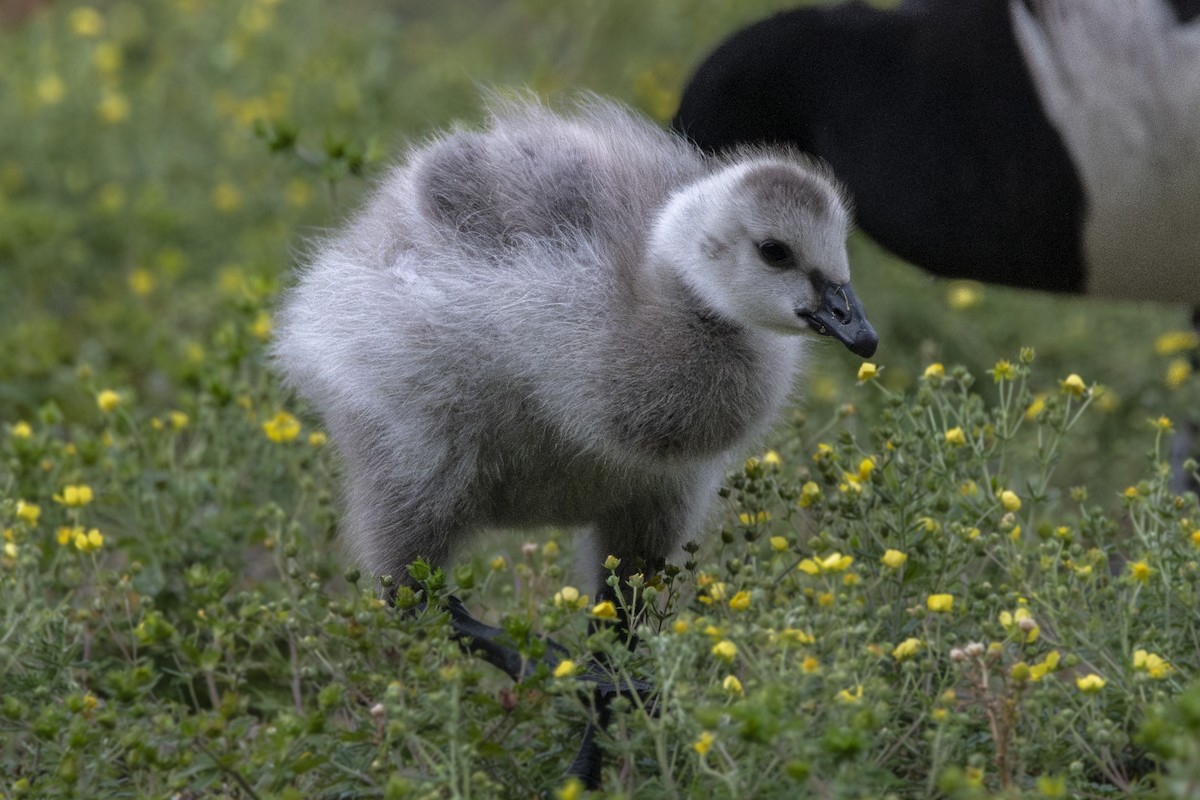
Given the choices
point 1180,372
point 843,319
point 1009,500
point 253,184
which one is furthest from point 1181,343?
point 253,184

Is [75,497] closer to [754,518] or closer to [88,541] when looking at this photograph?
[88,541]

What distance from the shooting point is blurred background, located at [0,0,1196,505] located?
4.81 metres

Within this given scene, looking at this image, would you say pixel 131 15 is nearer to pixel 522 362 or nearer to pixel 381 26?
pixel 381 26

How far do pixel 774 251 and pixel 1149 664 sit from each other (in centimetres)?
85

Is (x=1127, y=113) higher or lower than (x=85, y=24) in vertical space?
higher

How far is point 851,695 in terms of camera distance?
7.63ft

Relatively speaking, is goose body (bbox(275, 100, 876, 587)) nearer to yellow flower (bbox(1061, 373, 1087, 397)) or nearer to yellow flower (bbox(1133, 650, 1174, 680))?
yellow flower (bbox(1061, 373, 1087, 397))

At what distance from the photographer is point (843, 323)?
2.61m

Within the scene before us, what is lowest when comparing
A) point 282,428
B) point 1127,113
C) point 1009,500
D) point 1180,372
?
point 1180,372

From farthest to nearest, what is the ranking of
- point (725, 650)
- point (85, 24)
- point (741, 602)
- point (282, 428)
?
1. point (85, 24)
2. point (282, 428)
3. point (741, 602)
4. point (725, 650)

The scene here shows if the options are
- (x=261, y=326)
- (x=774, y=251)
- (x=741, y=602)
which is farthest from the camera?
(x=261, y=326)

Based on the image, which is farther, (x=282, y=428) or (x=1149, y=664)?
(x=282, y=428)

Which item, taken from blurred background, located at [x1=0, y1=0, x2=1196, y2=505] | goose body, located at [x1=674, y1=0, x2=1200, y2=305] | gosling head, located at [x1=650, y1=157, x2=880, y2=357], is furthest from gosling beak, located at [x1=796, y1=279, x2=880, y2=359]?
blurred background, located at [x1=0, y1=0, x2=1196, y2=505]

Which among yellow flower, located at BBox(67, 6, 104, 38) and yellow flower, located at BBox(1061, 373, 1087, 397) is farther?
yellow flower, located at BBox(67, 6, 104, 38)
